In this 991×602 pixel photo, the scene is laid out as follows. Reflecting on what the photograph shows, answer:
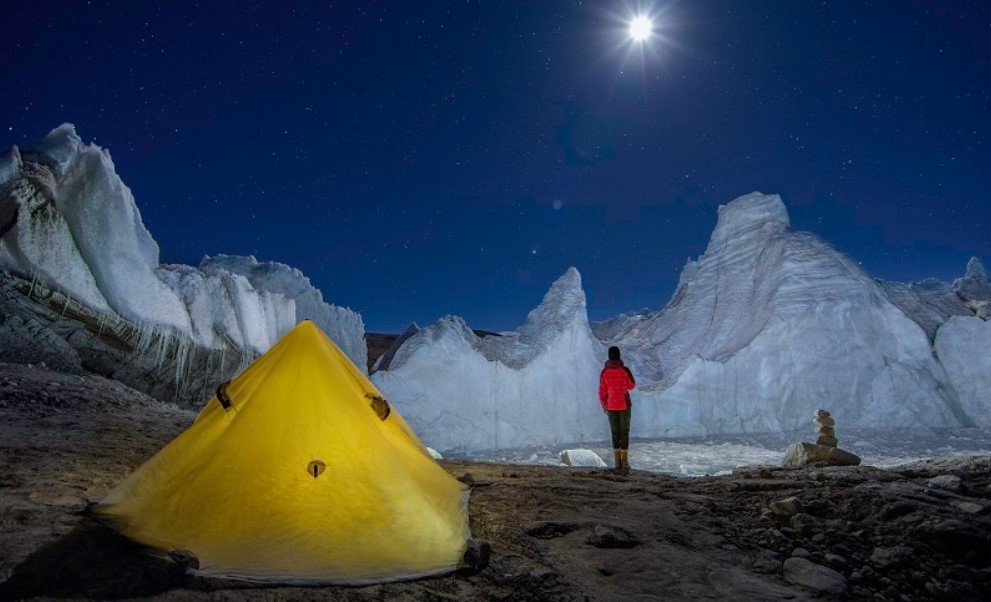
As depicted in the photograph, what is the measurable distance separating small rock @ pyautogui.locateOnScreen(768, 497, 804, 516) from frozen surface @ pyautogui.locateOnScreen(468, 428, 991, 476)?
6329 mm

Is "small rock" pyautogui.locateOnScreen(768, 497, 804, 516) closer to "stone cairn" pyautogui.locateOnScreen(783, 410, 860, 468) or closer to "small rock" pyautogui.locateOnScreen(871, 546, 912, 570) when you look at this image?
"small rock" pyautogui.locateOnScreen(871, 546, 912, 570)

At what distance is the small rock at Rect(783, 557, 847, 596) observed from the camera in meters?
2.45

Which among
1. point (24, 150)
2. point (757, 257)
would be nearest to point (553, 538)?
point (24, 150)

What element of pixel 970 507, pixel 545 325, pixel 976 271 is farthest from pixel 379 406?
pixel 976 271

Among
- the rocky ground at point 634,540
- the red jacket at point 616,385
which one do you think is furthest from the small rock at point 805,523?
the red jacket at point 616,385

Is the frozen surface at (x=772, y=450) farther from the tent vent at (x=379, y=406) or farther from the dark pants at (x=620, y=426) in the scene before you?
the tent vent at (x=379, y=406)

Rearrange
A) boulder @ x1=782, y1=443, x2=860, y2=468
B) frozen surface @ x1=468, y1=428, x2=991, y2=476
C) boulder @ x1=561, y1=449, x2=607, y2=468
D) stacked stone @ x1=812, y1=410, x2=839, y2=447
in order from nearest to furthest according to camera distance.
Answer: boulder @ x1=782, y1=443, x2=860, y2=468 < stacked stone @ x1=812, y1=410, x2=839, y2=447 < boulder @ x1=561, y1=449, x2=607, y2=468 < frozen surface @ x1=468, y1=428, x2=991, y2=476

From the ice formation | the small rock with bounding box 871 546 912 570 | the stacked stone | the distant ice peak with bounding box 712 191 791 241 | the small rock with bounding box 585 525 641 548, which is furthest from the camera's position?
the distant ice peak with bounding box 712 191 791 241

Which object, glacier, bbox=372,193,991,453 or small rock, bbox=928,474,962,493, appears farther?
glacier, bbox=372,193,991,453

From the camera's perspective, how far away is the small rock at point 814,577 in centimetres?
245

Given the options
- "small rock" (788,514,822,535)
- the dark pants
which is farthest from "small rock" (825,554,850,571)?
the dark pants

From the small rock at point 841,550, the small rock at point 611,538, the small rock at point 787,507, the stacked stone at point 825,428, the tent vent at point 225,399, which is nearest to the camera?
the small rock at point 841,550

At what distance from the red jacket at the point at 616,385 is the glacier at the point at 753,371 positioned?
13174 millimetres

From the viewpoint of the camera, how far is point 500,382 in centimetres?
2098
